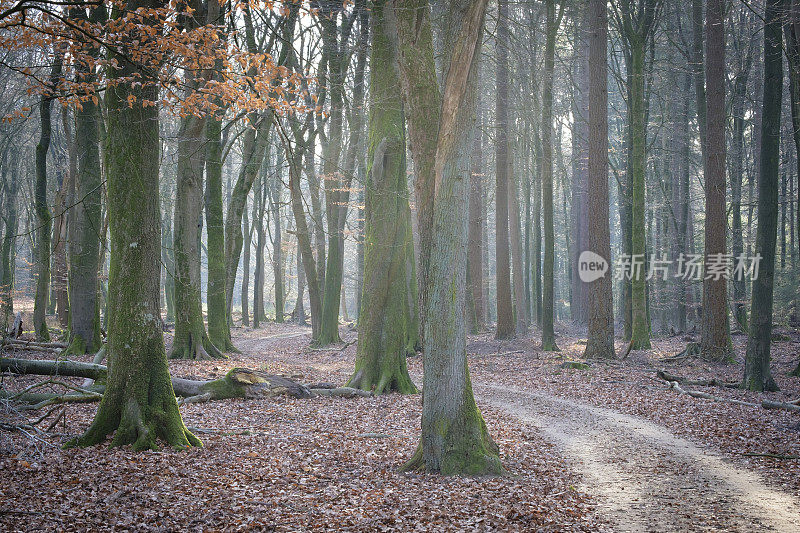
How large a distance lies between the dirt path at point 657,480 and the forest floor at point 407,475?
0.03 m

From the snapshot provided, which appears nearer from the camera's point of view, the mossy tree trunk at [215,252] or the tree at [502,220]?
the mossy tree trunk at [215,252]

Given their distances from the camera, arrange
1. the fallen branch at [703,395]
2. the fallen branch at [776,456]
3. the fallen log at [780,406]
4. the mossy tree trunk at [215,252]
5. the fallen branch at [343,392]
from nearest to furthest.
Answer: the fallen branch at [776,456] → the fallen log at [780,406] → the fallen branch at [703,395] → the fallen branch at [343,392] → the mossy tree trunk at [215,252]

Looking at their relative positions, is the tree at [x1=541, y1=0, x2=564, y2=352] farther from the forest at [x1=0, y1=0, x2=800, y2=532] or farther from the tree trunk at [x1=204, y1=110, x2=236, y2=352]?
the tree trunk at [x1=204, y1=110, x2=236, y2=352]

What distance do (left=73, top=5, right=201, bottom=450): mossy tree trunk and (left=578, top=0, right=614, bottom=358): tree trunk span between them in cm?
1163

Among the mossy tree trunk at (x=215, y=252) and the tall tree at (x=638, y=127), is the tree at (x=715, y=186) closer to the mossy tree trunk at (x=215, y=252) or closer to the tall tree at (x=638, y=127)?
the tall tree at (x=638, y=127)

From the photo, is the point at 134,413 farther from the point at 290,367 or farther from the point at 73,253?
the point at 73,253

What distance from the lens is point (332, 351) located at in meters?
17.9

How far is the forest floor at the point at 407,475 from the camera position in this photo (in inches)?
184

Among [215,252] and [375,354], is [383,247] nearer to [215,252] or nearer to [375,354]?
[375,354]

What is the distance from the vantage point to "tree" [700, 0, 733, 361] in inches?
553

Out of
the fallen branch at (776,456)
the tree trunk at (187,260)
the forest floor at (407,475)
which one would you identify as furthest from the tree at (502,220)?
the fallen branch at (776,456)

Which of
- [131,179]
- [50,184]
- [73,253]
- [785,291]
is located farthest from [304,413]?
[50,184]

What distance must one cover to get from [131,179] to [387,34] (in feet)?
21.5

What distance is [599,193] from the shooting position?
49.1 ft
